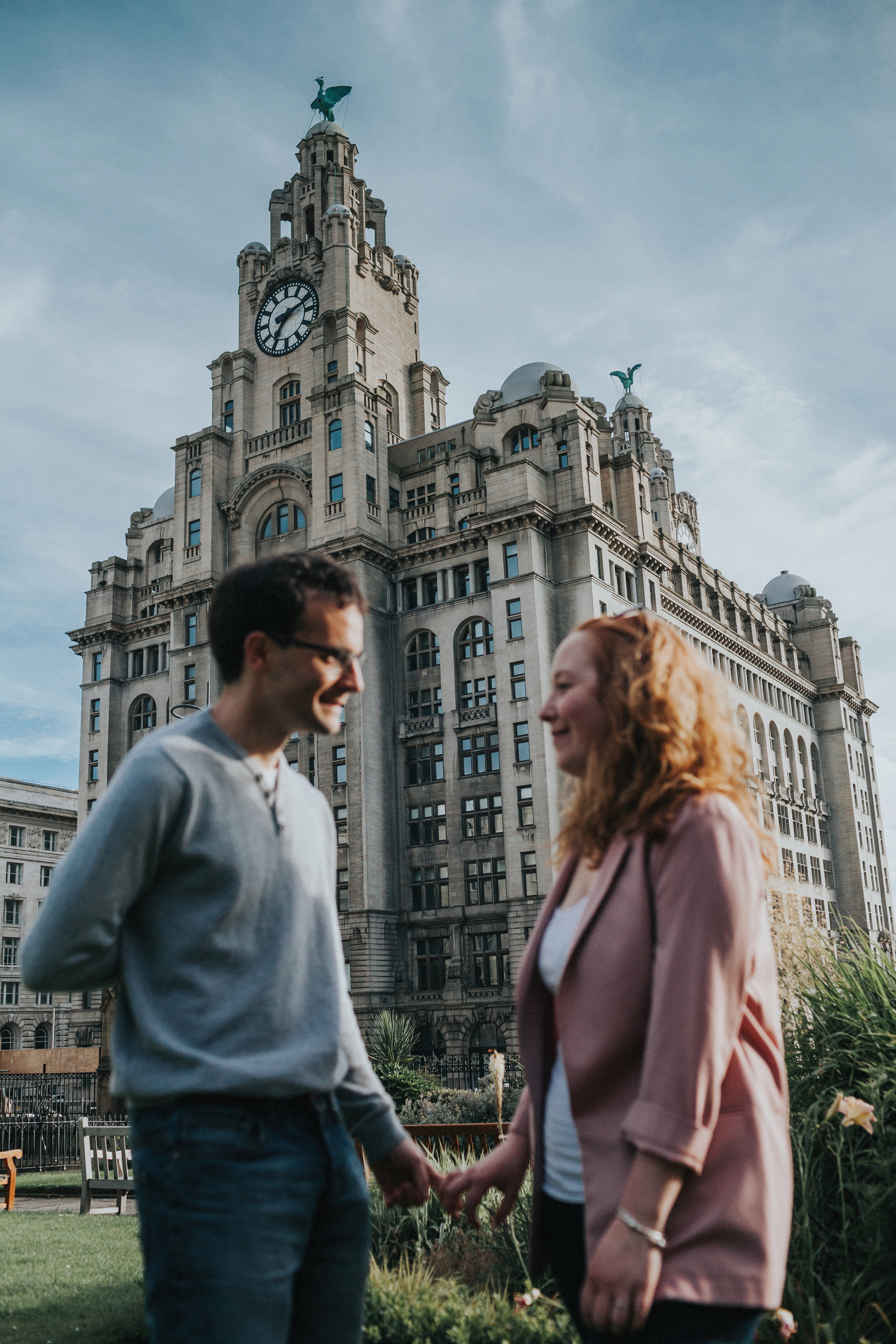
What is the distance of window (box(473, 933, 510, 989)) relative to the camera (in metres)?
46.6

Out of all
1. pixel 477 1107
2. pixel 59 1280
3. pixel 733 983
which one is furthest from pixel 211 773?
pixel 477 1107

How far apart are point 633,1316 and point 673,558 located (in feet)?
202

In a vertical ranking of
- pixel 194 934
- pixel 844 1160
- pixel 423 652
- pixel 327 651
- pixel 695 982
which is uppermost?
pixel 423 652

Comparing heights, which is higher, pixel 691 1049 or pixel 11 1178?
pixel 691 1049

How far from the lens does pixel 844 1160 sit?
5.48m

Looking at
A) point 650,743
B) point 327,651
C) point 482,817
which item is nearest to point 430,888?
point 482,817

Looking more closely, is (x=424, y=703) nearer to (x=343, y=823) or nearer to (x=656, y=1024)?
(x=343, y=823)

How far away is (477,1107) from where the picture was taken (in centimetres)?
1933

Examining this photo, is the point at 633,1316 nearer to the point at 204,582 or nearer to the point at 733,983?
the point at 733,983

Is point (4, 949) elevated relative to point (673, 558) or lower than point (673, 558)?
lower

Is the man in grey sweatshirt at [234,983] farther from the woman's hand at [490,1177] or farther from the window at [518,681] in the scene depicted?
the window at [518,681]

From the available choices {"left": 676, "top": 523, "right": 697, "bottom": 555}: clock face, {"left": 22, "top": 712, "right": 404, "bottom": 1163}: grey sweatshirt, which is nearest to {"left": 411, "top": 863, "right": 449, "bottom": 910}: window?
{"left": 676, "top": 523, "right": 697, "bottom": 555}: clock face

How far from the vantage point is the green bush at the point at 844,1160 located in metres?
4.78

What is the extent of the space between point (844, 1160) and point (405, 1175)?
3429mm
